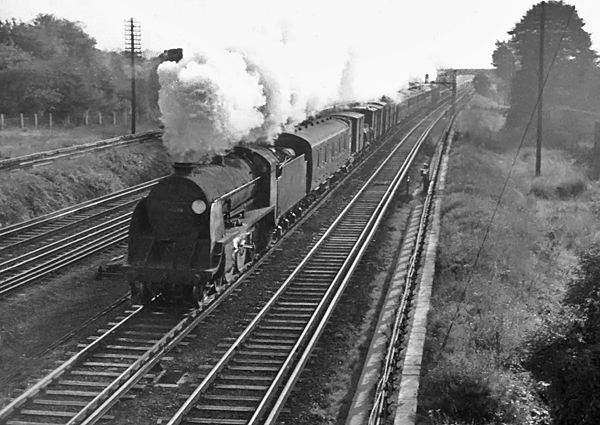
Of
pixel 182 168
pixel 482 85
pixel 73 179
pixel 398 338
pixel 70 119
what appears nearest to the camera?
pixel 398 338

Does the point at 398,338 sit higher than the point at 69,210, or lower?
lower

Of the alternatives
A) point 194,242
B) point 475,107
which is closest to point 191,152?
point 194,242

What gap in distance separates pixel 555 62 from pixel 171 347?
4075cm

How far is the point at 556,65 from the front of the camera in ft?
148

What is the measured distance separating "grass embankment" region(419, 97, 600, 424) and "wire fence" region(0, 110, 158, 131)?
24190 millimetres

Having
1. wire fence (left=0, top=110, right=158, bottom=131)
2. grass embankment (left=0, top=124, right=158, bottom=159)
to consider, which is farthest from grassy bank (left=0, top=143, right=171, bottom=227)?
wire fence (left=0, top=110, right=158, bottom=131)

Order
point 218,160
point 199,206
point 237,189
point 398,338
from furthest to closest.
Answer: point 218,160, point 237,189, point 199,206, point 398,338

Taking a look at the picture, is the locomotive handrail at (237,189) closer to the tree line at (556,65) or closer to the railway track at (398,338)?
the railway track at (398,338)

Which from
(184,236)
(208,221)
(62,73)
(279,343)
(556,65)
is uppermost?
(556,65)

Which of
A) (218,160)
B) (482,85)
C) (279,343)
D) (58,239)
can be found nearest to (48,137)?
(58,239)

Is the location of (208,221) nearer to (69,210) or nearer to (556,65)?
(69,210)

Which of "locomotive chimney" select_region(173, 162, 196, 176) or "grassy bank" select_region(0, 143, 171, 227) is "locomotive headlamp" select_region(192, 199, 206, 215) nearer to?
"locomotive chimney" select_region(173, 162, 196, 176)

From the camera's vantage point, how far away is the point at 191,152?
13.2 m

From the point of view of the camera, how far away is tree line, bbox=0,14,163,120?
39.5m
